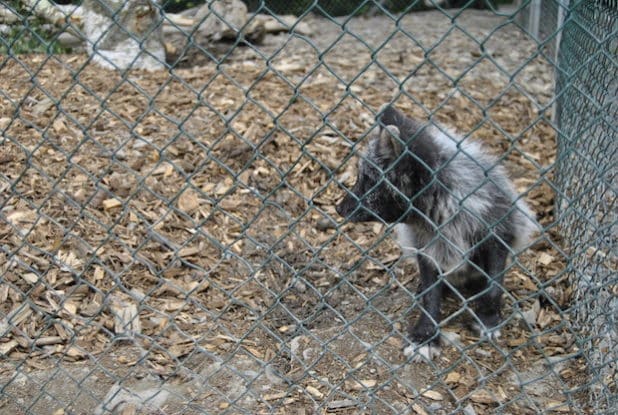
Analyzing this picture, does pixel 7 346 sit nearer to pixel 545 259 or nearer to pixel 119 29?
pixel 545 259

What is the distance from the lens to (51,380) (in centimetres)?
337

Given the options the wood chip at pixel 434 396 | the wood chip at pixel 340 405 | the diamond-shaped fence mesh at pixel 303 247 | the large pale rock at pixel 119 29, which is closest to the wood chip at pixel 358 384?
the diamond-shaped fence mesh at pixel 303 247

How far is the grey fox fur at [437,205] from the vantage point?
3590 mm

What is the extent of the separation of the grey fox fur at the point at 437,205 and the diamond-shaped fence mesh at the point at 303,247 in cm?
2

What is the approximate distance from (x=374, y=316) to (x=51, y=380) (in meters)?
1.81

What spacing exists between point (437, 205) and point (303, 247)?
137cm

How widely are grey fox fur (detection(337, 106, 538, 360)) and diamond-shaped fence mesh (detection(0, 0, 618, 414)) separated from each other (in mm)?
15

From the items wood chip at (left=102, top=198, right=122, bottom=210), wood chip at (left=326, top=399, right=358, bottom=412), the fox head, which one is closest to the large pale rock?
wood chip at (left=102, top=198, right=122, bottom=210)

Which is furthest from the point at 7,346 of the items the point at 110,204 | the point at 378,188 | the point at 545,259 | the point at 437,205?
the point at 545,259

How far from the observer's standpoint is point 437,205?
3711 mm

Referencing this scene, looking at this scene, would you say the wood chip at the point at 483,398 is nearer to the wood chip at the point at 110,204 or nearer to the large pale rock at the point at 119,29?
the wood chip at the point at 110,204

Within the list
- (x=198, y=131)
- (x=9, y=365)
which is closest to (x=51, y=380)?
(x=9, y=365)

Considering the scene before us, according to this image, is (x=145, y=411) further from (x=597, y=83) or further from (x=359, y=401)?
Result: (x=597, y=83)

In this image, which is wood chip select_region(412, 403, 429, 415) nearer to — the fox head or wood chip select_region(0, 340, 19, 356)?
the fox head
